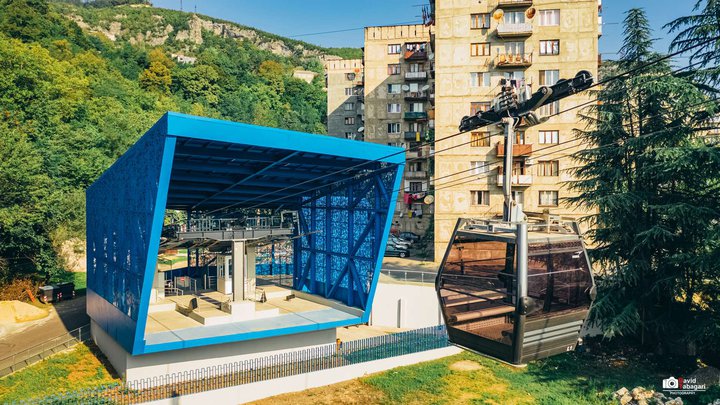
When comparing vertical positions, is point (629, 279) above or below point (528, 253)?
below

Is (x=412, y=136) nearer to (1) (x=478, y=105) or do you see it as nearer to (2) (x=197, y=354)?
(1) (x=478, y=105)

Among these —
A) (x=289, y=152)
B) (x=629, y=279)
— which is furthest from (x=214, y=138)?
(x=629, y=279)

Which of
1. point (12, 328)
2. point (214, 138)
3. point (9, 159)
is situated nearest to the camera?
point (214, 138)

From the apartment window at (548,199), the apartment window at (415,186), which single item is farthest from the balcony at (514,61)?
the apartment window at (415,186)

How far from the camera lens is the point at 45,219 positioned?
3803cm

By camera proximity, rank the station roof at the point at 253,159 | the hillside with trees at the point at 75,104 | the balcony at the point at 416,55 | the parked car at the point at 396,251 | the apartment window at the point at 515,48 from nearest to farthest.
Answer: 1. the station roof at the point at 253,159
2. the hillside with trees at the point at 75,104
3. the apartment window at the point at 515,48
4. the parked car at the point at 396,251
5. the balcony at the point at 416,55

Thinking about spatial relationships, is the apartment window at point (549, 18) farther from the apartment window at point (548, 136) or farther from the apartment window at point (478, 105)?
the apartment window at point (548, 136)

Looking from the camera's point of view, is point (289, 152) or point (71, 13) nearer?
point (289, 152)

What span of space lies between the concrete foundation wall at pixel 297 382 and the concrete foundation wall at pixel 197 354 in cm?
348

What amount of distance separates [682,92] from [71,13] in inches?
7094

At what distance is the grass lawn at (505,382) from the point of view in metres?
20.3

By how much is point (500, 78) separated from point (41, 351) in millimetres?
38605

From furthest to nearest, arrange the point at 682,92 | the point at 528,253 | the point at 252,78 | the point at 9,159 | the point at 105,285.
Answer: the point at 252,78 → the point at 9,159 → the point at 105,285 → the point at 682,92 → the point at 528,253

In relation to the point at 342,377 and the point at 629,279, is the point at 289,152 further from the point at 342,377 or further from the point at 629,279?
the point at 629,279
